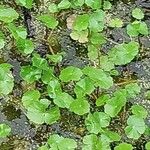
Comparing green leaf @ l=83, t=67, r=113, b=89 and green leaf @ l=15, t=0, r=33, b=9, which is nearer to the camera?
green leaf @ l=83, t=67, r=113, b=89

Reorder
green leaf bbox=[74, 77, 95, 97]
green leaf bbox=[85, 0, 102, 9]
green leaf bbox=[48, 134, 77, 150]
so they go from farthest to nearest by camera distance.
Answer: green leaf bbox=[85, 0, 102, 9]
green leaf bbox=[74, 77, 95, 97]
green leaf bbox=[48, 134, 77, 150]

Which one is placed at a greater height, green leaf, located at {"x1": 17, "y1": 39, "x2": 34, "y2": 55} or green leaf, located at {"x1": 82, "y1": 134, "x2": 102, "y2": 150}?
green leaf, located at {"x1": 17, "y1": 39, "x2": 34, "y2": 55}

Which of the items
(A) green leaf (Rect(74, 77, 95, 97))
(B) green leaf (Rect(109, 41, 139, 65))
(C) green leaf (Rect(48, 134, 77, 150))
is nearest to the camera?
(C) green leaf (Rect(48, 134, 77, 150))

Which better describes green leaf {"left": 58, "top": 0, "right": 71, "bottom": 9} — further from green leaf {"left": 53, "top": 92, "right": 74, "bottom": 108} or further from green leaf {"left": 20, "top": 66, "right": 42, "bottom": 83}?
green leaf {"left": 53, "top": 92, "right": 74, "bottom": 108}

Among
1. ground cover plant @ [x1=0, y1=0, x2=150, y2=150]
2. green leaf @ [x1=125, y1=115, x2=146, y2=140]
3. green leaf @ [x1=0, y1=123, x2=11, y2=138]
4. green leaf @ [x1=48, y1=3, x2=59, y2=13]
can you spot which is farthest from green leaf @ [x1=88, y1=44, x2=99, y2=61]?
green leaf @ [x1=0, y1=123, x2=11, y2=138]

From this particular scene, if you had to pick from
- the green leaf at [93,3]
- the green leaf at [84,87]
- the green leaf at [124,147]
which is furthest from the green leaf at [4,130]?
the green leaf at [93,3]

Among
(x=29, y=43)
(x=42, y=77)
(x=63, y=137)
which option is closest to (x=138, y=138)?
(x=63, y=137)

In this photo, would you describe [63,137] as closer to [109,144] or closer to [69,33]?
[109,144]

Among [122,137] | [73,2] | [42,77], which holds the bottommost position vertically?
[122,137]

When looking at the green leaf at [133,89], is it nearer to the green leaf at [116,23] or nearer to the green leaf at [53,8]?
the green leaf at [116,23]
